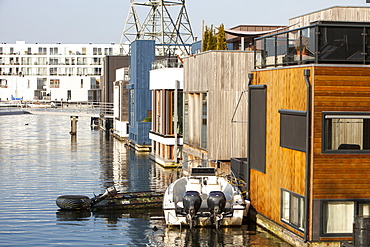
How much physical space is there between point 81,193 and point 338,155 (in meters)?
19.0

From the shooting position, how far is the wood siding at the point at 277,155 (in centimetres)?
2238

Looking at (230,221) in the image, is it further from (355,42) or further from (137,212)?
(355,42)

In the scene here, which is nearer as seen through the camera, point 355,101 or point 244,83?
point 355,101

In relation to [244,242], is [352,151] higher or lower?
higher

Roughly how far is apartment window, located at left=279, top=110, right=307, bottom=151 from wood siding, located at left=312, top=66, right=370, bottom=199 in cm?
68

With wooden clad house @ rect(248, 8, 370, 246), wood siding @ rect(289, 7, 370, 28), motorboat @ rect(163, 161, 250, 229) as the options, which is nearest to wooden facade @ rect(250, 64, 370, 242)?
wooden clad house @ rect(248, 8, 370, 246)

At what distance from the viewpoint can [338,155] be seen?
21406 mm

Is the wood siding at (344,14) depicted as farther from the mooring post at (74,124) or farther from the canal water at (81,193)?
the mooring post at (74,124)

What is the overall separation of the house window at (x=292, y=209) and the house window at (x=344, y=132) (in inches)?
80.4

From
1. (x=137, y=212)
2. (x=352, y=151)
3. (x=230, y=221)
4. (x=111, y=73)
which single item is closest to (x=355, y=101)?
(x=352, y=151)

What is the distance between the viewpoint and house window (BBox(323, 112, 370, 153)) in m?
21.4

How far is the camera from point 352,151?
21.4 m

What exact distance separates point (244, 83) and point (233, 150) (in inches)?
141

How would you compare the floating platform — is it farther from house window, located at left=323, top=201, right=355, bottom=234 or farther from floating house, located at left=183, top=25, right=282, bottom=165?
house window, located at left=323, top=201, right=355, bottom=234
